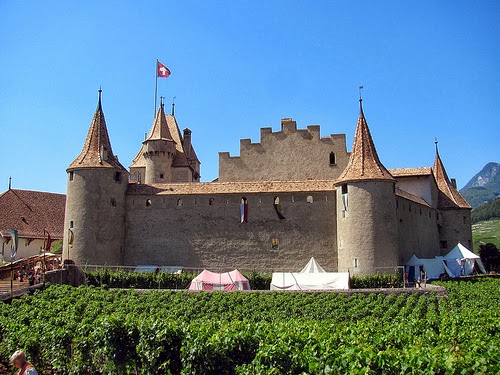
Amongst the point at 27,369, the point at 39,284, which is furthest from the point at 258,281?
the point at 27,369

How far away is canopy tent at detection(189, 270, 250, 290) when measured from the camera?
31447 millimetres

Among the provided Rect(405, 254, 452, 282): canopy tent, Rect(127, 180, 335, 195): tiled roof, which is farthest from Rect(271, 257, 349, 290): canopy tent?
Rect(405, 254, 452, 282): canopy tent

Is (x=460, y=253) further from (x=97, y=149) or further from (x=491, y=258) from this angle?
(x=97, y=149)

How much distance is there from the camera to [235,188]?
37.5 metres

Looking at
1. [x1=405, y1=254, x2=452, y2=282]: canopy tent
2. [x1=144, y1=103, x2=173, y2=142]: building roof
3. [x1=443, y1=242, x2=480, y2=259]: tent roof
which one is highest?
[x1=144, y1=103, x2=173, y2=142]: building roof

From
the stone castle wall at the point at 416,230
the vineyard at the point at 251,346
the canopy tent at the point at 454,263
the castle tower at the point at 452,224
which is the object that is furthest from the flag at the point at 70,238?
the castle tower at the point at 452,224

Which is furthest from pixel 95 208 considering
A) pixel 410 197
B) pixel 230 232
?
pixel 410 197

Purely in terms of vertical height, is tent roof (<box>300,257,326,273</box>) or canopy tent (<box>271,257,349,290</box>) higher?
tent roof (<box>300,257,326,273</box>)

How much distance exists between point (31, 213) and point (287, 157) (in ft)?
83.2

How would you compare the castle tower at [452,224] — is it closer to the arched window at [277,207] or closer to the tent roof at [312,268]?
the arched window at [277,207]

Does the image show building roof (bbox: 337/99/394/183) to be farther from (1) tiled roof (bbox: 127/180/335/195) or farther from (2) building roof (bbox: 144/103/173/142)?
(2) building roof (bbox: 144/103/173/142)

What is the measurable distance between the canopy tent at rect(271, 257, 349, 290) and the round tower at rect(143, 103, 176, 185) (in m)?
19.4

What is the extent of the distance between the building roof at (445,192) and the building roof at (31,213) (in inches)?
1389

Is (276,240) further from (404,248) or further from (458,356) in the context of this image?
(458,356)
